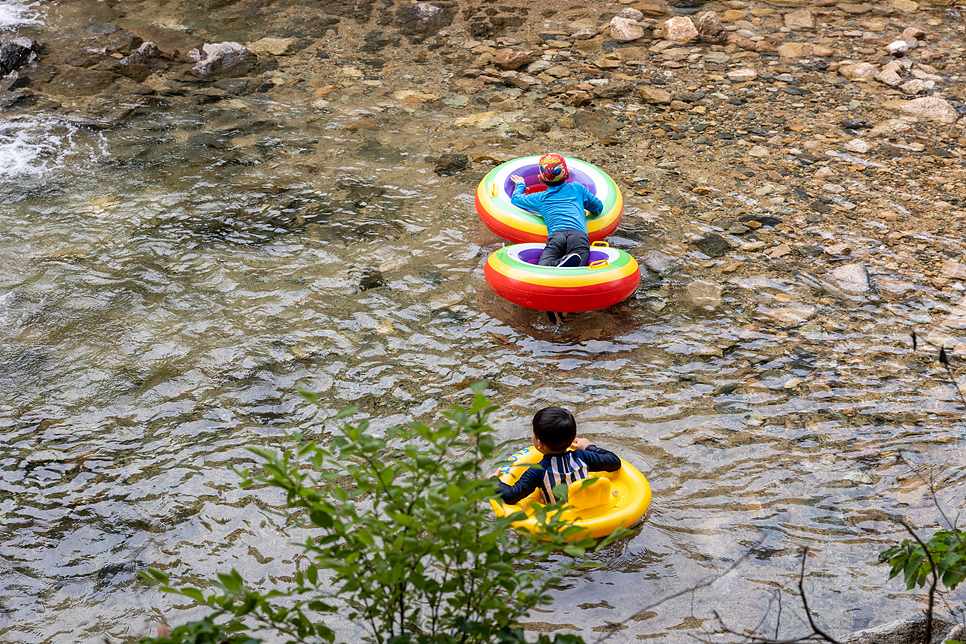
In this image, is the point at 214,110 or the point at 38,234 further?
the point at 214,110

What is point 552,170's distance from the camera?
5324 millimetres

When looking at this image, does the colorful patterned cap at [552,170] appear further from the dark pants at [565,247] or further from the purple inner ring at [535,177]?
the dark pants at [565,247]

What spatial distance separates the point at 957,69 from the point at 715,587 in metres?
6.88

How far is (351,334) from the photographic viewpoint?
482cm

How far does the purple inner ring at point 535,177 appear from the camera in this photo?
224 inches

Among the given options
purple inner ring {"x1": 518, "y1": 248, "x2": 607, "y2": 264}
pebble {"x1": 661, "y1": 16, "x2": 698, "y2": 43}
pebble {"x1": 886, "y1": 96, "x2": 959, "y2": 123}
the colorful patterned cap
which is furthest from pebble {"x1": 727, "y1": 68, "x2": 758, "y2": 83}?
purple inner ring {"x1": 518, "y1": 248, "x2": 607, "y2": 264}

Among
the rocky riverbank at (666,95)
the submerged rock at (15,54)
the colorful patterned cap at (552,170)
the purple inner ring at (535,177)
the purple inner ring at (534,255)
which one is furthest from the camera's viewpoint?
the submerged rock at (15,54)

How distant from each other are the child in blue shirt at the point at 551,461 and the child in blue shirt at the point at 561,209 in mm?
1721

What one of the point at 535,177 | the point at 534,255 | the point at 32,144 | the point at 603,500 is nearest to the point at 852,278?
the point at 534,255

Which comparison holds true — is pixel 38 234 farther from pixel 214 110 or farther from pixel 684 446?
pixel 684 446

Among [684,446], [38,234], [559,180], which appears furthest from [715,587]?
[38,234]

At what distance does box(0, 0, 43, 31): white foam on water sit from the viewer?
928 cm

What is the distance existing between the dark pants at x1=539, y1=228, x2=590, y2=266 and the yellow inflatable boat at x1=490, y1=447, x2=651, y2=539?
1676 millimetres

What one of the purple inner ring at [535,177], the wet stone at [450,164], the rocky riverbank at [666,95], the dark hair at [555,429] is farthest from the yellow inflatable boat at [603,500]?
the wet stone at [450,164]
